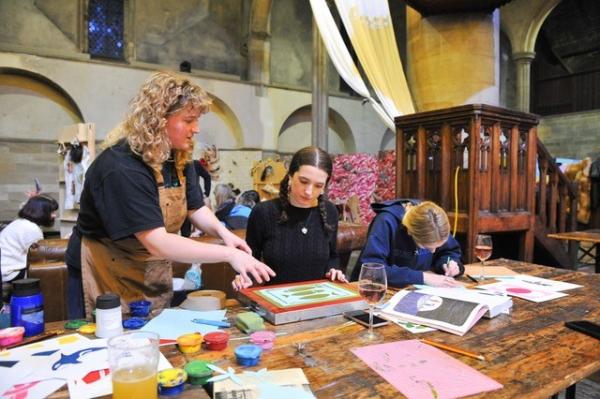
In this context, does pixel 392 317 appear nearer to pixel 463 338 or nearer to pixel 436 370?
pixel 463 338

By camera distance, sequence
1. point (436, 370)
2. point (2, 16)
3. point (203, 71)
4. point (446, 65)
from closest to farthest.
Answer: point (436, 370), point (446, 65), point (2, 16), point (203, 71)

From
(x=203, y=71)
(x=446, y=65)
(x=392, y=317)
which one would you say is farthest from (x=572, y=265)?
(x=203, y=71)

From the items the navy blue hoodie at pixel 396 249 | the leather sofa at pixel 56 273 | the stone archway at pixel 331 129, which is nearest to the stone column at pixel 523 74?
the stone archway at pixel 331 129

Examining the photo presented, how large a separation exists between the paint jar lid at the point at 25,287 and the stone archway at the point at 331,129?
1030 cm

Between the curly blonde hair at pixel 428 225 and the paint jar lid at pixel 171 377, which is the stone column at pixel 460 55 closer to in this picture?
the curly blonde hair at pixel 428 225

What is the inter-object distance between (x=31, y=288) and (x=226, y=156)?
9.61 m

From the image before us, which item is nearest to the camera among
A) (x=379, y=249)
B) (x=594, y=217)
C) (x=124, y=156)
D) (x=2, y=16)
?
(x=124, y=156)

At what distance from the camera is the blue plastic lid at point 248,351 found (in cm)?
108

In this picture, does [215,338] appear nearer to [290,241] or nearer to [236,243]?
[236,243]

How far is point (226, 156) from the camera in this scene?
10711 mm

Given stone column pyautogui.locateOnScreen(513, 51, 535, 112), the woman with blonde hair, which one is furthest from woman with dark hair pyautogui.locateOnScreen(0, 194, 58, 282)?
stone column pyautogui.locateOnScreen(513, 51, 535, 112)

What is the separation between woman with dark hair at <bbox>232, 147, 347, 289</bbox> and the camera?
215cm

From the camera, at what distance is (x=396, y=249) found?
2338 mm

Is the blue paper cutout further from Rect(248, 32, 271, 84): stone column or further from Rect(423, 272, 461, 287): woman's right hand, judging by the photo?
Rect(248, 32, 271, 84): stone column
